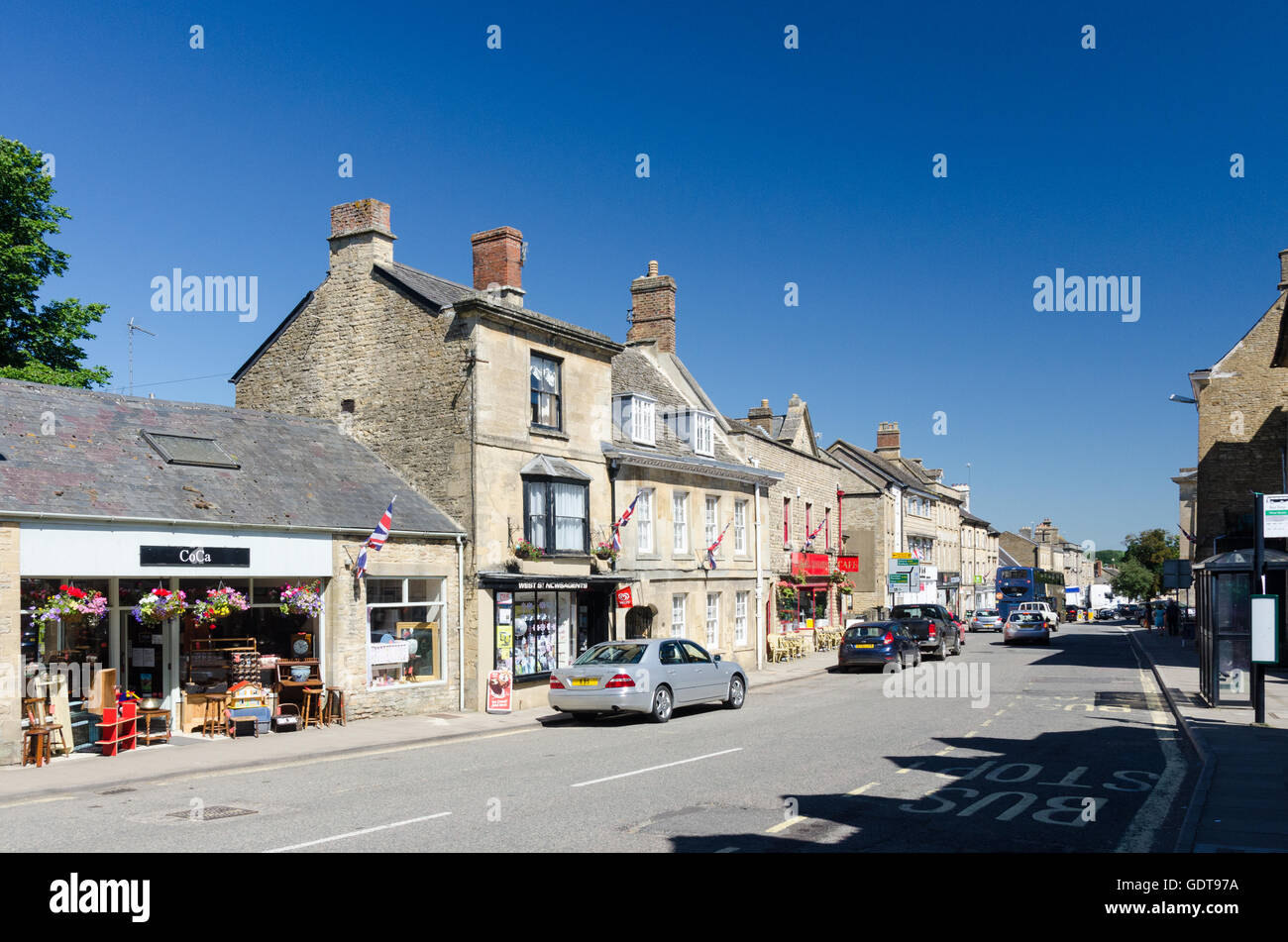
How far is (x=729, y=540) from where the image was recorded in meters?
32.1

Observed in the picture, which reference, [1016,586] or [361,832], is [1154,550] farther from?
[361,832]

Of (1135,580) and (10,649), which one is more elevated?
(10,649)

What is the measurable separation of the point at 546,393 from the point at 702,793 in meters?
14.1

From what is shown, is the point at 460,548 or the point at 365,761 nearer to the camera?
the point at 365,761

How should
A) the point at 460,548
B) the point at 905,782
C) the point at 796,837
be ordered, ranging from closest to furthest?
the point at 796,837 → the point at 905,782 → the point at 460,548

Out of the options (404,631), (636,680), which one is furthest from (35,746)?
(636,680)

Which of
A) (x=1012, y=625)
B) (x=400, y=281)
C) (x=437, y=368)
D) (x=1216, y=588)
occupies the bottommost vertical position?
(x=1012, y=625)

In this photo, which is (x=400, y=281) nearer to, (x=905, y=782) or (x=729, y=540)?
(x=729, y=540)

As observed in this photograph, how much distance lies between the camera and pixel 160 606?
16.0m

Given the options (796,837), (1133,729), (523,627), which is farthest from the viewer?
(523,627)

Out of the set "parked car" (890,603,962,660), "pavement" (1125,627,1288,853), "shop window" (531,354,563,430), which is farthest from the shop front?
"parked car" (890,603,962,660)

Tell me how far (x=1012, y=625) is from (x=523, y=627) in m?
31.3

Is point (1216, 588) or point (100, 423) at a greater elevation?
point (100, 423)

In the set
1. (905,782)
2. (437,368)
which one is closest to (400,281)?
(437,368)
